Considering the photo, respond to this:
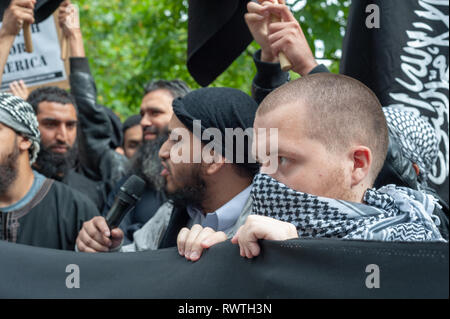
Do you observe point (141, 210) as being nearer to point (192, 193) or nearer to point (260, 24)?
point (192, 193)

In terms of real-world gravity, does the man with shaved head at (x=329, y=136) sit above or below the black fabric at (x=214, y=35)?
below

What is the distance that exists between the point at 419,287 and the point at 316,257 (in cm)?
29

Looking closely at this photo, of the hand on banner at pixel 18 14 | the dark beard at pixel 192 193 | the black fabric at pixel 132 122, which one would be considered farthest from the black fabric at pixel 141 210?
the black fabric at pixel 132 122

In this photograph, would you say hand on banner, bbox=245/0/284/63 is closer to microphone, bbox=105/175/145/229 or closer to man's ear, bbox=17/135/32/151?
microphone, bbox=105/175/145/229

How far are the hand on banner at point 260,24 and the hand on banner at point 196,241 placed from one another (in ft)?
3.42

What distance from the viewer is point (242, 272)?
5.31ft

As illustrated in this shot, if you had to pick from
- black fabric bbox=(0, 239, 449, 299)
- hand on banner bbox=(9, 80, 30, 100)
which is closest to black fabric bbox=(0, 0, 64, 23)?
hand on banner bbox=(9, 80, 30, 100)

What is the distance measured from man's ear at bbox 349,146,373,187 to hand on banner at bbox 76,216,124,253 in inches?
50.3

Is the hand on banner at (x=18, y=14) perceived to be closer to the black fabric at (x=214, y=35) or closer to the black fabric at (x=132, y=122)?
the black fabric at (x=214, y=35)

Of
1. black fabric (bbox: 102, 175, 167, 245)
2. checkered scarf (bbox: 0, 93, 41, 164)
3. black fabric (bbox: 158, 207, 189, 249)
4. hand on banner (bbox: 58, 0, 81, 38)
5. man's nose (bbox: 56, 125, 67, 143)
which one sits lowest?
black fabric (bbox: 102, 175, 167, 245)

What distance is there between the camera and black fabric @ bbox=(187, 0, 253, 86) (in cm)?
294

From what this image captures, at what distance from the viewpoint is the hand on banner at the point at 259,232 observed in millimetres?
1530

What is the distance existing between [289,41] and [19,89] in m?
3.06

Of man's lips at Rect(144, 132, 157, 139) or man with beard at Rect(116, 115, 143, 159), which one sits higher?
man's lips at Rect(144, 132, 157, 139)
